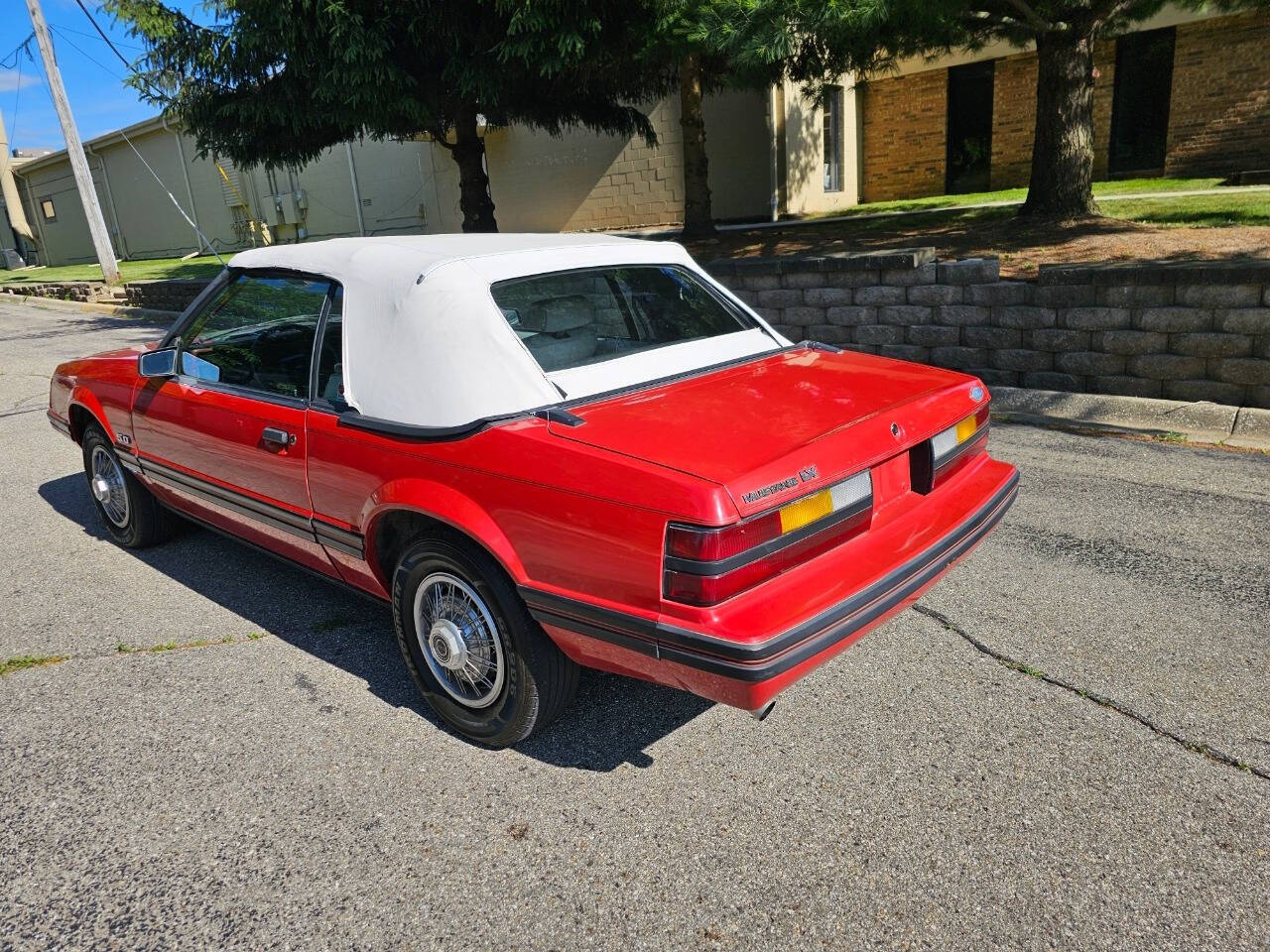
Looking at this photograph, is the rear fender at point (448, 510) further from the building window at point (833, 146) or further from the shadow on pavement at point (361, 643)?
the building window at point (833, 146)

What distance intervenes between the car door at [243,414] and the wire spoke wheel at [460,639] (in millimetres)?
685

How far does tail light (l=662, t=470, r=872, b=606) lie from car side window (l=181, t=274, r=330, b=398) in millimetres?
1806

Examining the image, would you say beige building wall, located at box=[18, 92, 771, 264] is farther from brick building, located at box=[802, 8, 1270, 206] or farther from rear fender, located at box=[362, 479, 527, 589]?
rear fender, located at box=[362, 479, 527, 589]

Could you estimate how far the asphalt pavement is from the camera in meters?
2.32

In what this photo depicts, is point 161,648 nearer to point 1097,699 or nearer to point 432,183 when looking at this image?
point 1097,699

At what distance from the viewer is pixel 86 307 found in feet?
63.5

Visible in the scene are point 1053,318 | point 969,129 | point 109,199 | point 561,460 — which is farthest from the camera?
point 109,199

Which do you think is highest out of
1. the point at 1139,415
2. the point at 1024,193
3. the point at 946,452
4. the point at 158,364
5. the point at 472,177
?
the point at 472,177

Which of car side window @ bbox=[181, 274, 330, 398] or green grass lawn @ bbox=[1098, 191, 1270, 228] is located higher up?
car side window @ bbox=[181, 274, 330, 398]

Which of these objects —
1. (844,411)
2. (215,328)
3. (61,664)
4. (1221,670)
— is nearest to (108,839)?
(61,664)

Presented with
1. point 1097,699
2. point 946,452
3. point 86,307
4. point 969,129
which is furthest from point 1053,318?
point 86,307

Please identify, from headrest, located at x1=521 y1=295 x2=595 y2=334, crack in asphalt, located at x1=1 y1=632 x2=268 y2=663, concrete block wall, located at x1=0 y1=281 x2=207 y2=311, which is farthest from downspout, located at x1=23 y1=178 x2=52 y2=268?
headrest, located at x1=521 y1=295 x2=595 y2=334

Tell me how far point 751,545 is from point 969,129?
61.3 feet

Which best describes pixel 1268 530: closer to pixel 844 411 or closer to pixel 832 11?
pixel 844 411
